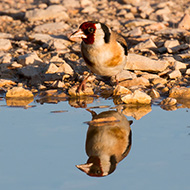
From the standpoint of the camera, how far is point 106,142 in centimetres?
499

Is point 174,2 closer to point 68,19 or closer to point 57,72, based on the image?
point 68,19

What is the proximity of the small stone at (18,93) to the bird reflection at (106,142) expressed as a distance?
1.38 metres

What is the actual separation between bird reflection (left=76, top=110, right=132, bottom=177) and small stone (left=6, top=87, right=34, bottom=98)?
1.38 metres

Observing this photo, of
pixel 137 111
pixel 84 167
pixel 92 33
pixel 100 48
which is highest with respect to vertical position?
pixel 92 33

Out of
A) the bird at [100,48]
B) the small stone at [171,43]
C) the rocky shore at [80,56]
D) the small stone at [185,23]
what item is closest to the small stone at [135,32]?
Answer: the rocky shore at [80,56]

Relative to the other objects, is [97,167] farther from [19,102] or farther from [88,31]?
[19,102]

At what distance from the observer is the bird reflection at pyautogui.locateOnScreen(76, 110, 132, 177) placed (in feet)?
14.4

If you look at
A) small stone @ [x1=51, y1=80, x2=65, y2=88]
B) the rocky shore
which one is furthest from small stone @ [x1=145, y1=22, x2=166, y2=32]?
small stone @ [x1=51, y1=80, x2=65, y2=88]

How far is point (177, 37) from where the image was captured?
935 centimetres

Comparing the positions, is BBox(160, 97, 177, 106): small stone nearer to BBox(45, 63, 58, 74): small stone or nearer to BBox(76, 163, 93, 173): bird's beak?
BBox(45, 63, 58, 74): small stone

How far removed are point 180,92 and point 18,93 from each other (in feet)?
7.61

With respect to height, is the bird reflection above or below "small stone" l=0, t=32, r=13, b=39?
above

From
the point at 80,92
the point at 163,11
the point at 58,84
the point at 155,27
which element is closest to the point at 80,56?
the point at 58,84

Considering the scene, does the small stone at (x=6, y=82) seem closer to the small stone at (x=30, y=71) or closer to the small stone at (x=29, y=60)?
the small stone at (x=30, y=71)
